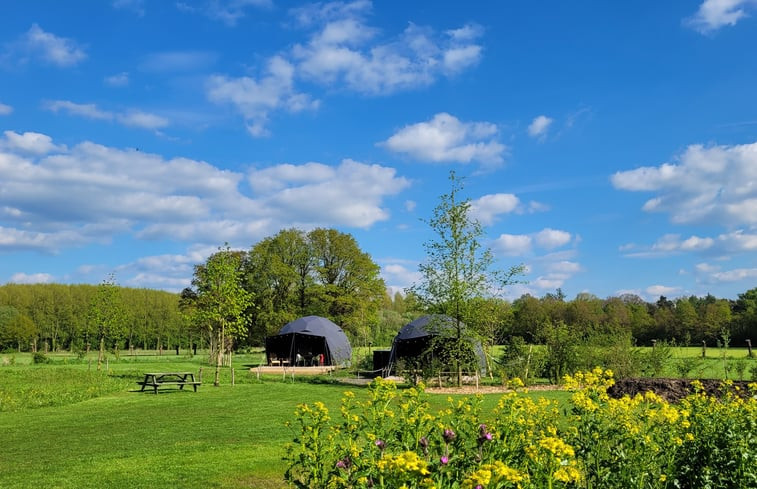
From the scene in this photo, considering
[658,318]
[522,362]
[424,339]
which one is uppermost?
[658,318]

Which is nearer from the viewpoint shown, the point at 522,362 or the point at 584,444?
the point at 584,444

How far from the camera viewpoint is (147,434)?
31.7 ft

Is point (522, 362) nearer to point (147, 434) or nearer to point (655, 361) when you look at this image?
point (655, 361)

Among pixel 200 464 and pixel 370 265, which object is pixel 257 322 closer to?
pixel 370 265

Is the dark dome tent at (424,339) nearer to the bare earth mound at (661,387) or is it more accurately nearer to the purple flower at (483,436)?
the bare earth mound at (661,387)

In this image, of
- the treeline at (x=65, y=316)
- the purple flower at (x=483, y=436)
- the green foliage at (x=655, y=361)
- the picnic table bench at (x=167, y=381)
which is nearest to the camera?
the purple flower at (x=483, y=436)

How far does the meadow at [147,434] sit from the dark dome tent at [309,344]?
1216 centimetres

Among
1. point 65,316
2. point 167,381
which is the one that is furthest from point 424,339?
point 65,316

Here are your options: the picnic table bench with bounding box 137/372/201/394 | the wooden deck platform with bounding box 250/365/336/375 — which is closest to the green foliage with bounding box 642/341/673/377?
the wooden deck platform with bounding box 250/365/336/375

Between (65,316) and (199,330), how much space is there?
19412 mm

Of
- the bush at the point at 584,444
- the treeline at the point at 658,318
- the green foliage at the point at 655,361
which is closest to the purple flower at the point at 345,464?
the bush at the point at 584,444

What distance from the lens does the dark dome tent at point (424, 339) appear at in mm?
19078

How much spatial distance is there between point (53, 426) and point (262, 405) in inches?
176

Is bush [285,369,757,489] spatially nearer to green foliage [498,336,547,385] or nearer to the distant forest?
green foliage [498,336,547,385]
